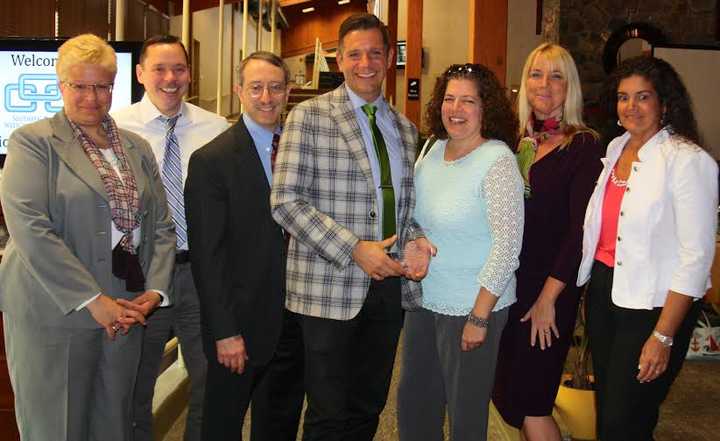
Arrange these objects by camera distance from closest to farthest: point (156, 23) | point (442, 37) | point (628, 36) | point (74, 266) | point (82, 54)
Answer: point (74, 266), point (82, 54), point (628, 36), point (156, 23), point (442, 37)

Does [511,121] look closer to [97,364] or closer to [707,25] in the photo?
[97,364]

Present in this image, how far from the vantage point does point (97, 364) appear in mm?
2059

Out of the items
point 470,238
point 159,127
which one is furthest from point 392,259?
point 159,127

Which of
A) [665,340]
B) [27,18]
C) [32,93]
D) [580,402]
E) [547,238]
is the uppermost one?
[27,18]

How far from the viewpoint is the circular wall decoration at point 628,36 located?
941 cm

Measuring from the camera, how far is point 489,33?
15.1 feet

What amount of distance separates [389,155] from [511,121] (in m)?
0.40

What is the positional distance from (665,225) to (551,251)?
0.39m

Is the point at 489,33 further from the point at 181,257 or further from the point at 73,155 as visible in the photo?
the point at 73,155

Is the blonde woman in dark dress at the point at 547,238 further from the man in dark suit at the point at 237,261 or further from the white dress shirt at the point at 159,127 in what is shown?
the white dress shirt at the point at 159,127

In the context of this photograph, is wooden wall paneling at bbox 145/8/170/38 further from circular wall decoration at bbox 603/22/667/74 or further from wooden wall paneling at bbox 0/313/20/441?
wooden wall paneling at bbox 0/313/20/441

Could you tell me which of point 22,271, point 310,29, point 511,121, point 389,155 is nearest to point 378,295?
point 389,155

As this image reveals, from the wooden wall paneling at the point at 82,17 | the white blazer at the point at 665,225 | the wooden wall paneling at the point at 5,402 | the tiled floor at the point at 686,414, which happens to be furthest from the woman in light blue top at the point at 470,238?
the wooden wall paneling at the point at 82,17

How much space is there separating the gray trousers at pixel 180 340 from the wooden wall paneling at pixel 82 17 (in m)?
5.98
